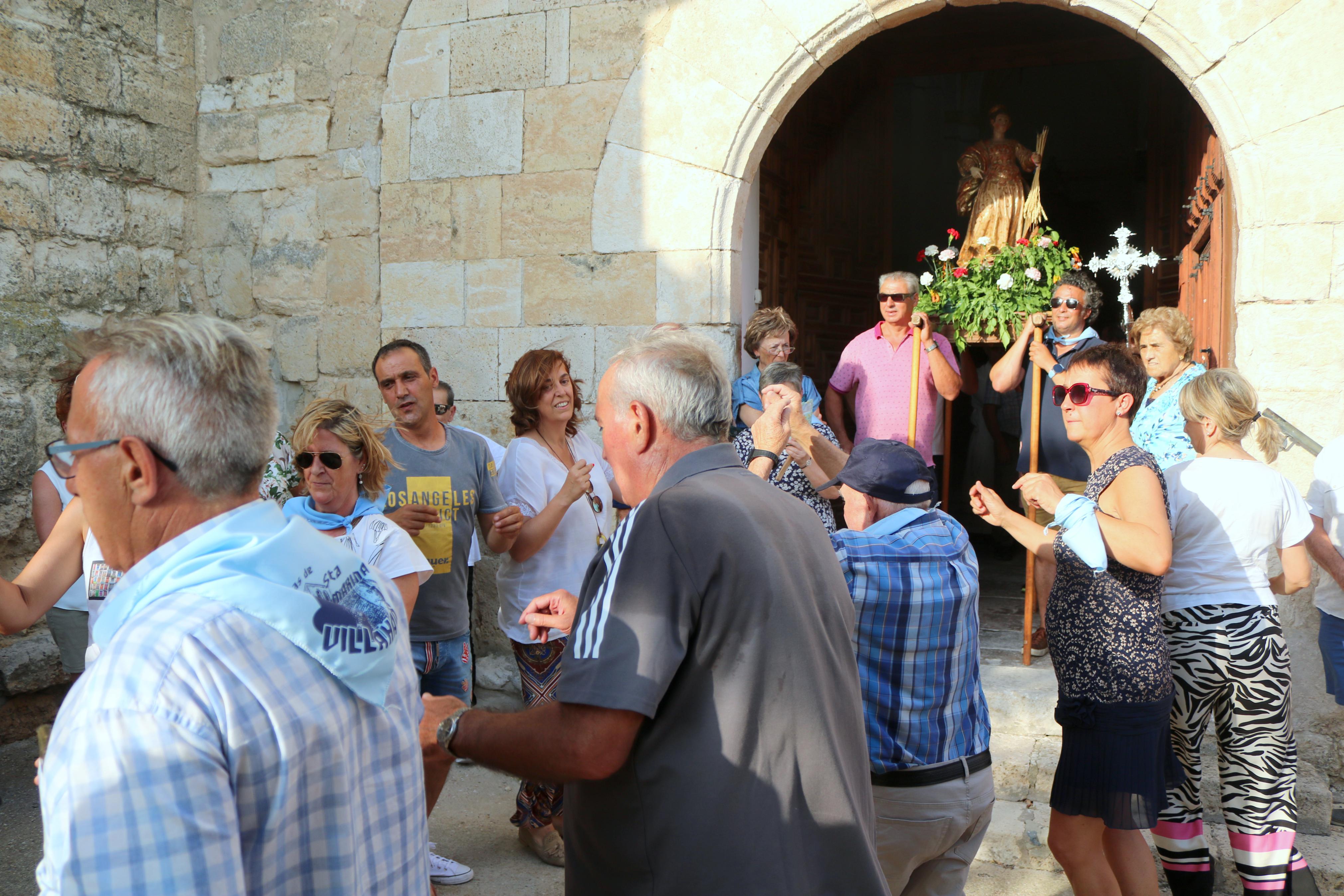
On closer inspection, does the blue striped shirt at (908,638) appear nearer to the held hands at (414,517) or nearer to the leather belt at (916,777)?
the leather belt at (916,777)

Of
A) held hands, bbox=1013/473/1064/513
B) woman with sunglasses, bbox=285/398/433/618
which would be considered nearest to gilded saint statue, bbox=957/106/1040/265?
held hands, bbox=1013/473/1064/513

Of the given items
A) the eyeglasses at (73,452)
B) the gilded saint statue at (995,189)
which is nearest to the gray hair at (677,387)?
the eyeglasses at (73,452)

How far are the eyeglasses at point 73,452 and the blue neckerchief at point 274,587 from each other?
83 millimetres

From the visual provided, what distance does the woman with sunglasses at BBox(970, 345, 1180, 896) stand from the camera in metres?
2.55

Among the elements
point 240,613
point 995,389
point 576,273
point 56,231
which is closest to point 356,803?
point 240,613

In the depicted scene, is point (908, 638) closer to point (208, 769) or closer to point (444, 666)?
point (208, 769)

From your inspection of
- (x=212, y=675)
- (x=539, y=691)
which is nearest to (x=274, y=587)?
(x=212, y=675)

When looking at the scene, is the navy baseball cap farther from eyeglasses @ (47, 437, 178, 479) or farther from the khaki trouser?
eyeglasses @ (47, 437, 178, 479)

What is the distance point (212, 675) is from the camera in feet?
3.17

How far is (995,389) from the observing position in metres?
4.66

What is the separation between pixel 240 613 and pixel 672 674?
25.5 inches

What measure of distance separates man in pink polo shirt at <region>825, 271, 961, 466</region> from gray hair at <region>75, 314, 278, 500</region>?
378 centimetres

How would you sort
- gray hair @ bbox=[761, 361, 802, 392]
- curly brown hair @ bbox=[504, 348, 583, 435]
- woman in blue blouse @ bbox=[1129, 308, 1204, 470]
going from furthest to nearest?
gray hair @ bbox=[761, 361, 802, 392] < woman in blue blouse @ bbox=[1129, 308, 1204, 470] < curly brown hair @ bbox=[504, 348, 583, 435]

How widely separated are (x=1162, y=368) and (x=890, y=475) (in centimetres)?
207
